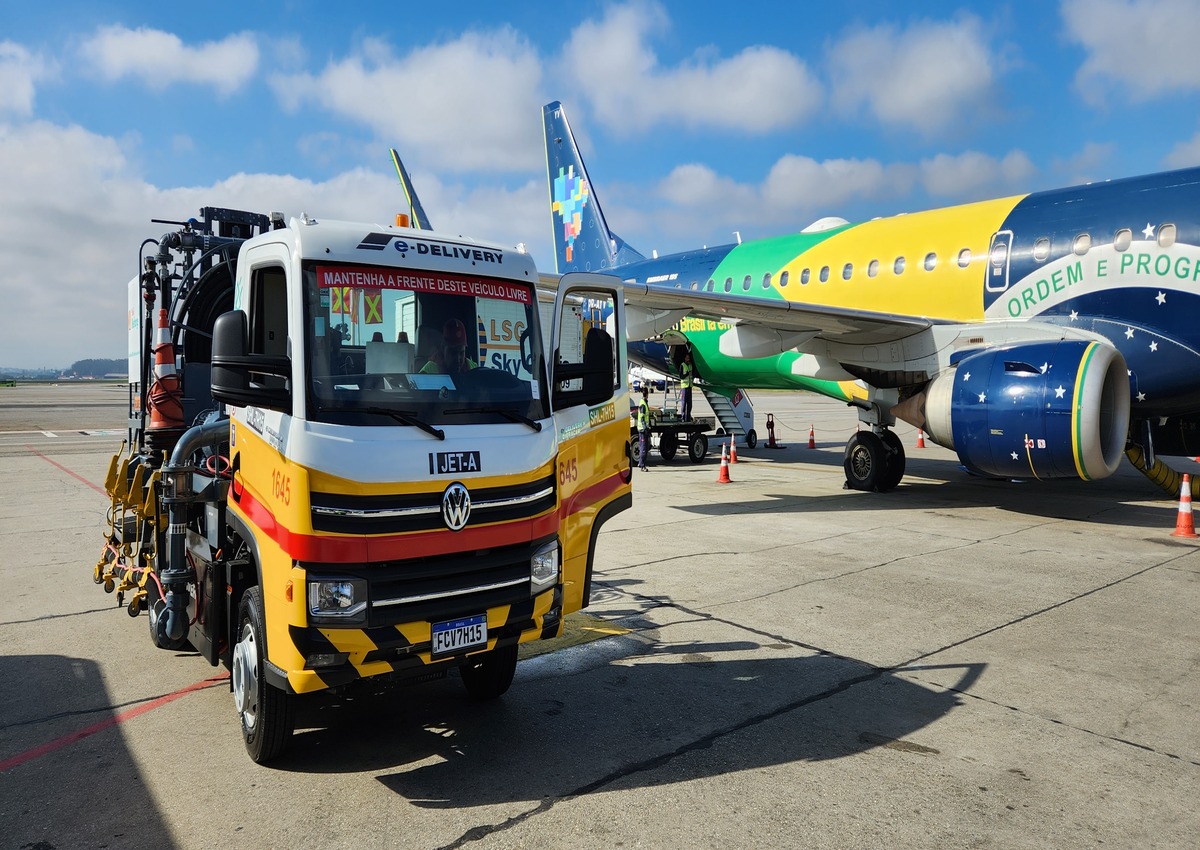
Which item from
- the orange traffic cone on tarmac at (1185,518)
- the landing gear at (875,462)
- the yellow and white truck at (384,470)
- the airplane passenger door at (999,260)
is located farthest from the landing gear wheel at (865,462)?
the yellow and white truck at (384,470)

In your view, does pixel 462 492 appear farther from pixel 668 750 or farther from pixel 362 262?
pixel 668 750

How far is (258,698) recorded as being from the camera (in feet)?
13.3

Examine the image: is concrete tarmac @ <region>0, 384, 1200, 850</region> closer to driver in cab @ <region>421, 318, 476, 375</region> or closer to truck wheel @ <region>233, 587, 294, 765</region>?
truck wheel @ <region>233, 587, 294, 765</region>

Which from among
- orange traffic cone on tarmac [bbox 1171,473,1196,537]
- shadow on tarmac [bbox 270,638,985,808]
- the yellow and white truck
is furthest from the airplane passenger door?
the yellow and white truck

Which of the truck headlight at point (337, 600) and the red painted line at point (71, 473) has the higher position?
the truck headlight at point (337, 600)

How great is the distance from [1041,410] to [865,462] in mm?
4113

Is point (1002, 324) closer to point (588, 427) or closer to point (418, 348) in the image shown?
point (588, 427)

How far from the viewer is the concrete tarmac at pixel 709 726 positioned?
356 centimetres

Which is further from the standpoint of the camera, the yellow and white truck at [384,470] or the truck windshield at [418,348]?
the truck windshield at [418,348]

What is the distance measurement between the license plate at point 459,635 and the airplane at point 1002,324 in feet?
25.6

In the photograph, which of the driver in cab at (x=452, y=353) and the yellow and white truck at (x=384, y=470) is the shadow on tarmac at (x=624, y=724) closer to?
the yellow and white truck at (x=384, y=470)

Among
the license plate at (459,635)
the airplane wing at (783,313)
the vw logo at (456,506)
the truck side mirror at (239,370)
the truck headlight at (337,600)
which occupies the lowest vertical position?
the license plate at (459,635)

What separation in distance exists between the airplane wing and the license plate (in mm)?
7650

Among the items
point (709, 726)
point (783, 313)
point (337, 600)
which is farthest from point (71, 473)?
point (709, 726)
